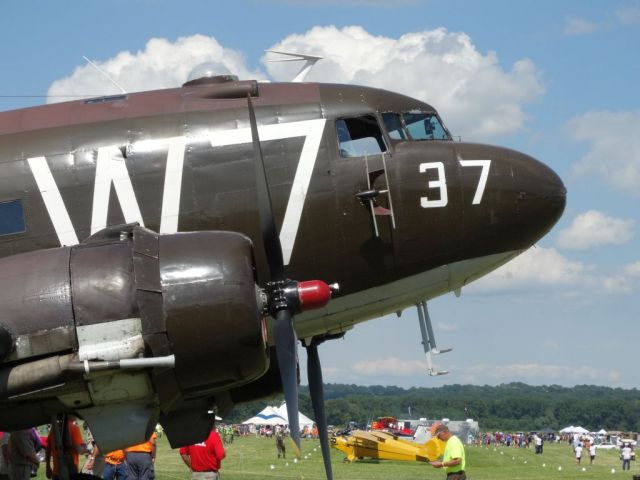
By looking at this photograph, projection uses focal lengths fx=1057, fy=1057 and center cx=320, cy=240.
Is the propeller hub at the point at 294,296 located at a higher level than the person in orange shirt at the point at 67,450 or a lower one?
higher

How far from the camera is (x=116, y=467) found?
58.4 feet

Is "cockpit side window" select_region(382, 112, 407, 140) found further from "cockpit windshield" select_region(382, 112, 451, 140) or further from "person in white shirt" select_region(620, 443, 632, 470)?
"person in white shirt" select_region(620, 443, 632, 470)

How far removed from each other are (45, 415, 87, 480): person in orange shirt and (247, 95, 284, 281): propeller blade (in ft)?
10.9

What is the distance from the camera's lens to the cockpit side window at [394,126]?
48.2 feet

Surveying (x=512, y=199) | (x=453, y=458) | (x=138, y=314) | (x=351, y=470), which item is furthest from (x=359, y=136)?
(x=351, y=470)

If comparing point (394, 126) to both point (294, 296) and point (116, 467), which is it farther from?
point (116, 467)

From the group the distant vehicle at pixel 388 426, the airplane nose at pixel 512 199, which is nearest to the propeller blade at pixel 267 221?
the airplane nose at pixel 512 199

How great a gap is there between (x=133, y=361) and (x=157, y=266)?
1059 millimetres

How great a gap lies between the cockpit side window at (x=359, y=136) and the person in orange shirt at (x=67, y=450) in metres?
5.08

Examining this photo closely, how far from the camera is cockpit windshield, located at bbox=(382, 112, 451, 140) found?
14.8 meters

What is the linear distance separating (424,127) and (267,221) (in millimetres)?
3663

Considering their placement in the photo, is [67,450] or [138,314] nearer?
[138,314]

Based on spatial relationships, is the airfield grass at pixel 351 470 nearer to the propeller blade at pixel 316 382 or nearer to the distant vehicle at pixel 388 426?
the propeller blade at pixel 316 382

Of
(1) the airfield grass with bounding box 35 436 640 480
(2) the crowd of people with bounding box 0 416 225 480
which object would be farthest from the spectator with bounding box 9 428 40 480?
(1) the airfield grass with bounding box 35 436 640 480
